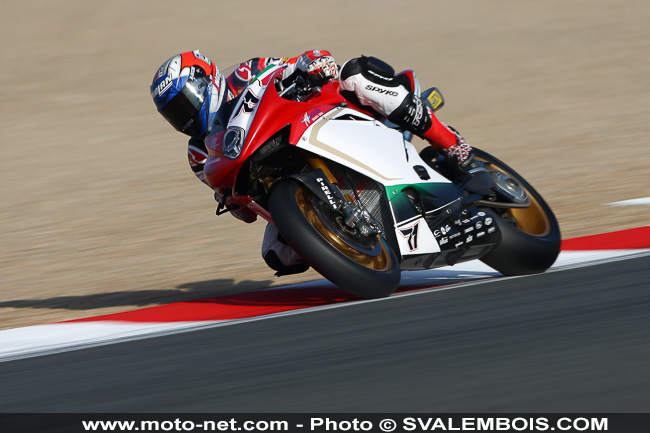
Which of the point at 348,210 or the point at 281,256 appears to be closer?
the point at 348,210

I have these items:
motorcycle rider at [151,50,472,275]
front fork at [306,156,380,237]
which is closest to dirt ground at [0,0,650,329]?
motorcycle rider at [151,50,472,275]

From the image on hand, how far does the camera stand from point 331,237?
14.7 ft

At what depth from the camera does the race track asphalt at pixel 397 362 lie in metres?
2.97

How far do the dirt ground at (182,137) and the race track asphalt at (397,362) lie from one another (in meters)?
1.87

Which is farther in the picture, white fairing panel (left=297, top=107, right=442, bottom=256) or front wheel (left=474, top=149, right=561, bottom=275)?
front wheel (left=474, top=149, right=561, bottom=275)

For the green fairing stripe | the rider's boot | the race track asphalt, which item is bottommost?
the race track asphalt

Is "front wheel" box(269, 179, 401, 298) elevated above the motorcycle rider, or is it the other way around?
the motorcycle rider

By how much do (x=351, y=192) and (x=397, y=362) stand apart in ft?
4.95

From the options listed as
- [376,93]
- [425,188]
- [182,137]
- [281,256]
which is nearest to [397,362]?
[425,188]

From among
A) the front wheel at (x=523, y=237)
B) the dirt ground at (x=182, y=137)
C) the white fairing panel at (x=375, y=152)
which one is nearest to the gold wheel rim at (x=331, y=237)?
the white fairing panel at (x=375, y=152)

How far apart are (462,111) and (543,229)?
9.90m

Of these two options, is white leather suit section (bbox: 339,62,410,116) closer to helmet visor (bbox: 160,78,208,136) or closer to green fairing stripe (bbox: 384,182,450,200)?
green fairing stripe (bbox: 384,182,450,200)

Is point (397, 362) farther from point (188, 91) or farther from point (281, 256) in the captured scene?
point (188, 91)

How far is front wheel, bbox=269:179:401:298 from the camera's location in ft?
14.0
